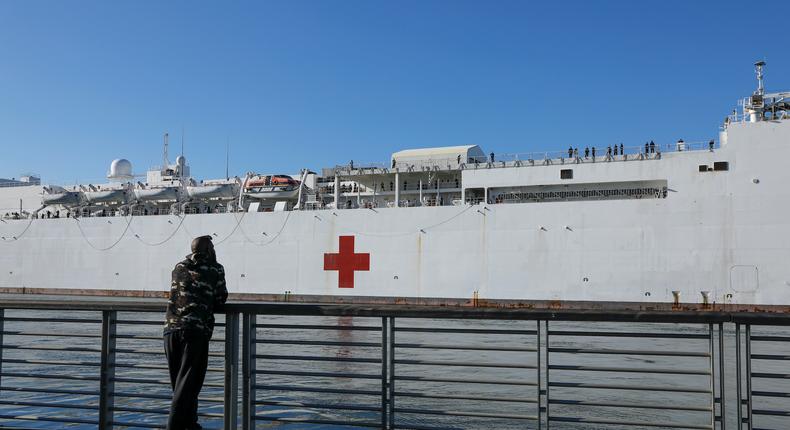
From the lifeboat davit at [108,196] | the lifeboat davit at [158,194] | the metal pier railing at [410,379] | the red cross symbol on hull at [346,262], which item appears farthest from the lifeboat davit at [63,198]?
the metal pier railing at [410,379]

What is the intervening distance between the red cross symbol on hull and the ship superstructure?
1.5 inches

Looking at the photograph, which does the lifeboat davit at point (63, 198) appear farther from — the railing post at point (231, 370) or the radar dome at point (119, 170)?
the railing post at point (231, 370)

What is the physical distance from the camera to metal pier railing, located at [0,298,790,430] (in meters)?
2.55

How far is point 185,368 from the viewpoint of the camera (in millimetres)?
2811

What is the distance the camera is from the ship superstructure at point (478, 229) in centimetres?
1331

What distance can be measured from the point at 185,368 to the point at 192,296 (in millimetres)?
318

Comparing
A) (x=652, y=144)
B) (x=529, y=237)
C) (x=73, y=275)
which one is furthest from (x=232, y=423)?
(x=73, y=275)

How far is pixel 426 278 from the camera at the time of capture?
627 inches

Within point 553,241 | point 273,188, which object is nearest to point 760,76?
point 553,241

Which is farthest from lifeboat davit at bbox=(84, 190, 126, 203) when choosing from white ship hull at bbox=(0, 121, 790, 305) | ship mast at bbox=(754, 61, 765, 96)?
ship mast at bbox=(754, 61, 765, 96)

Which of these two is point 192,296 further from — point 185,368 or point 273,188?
point 273,188

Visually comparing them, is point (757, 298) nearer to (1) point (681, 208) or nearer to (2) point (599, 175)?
(1) point (681, 208)

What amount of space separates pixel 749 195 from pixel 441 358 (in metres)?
8.65

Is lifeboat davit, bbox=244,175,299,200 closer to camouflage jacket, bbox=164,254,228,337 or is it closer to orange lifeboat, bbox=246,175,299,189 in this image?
orange lifeboat, bbox=246,175,299,189
